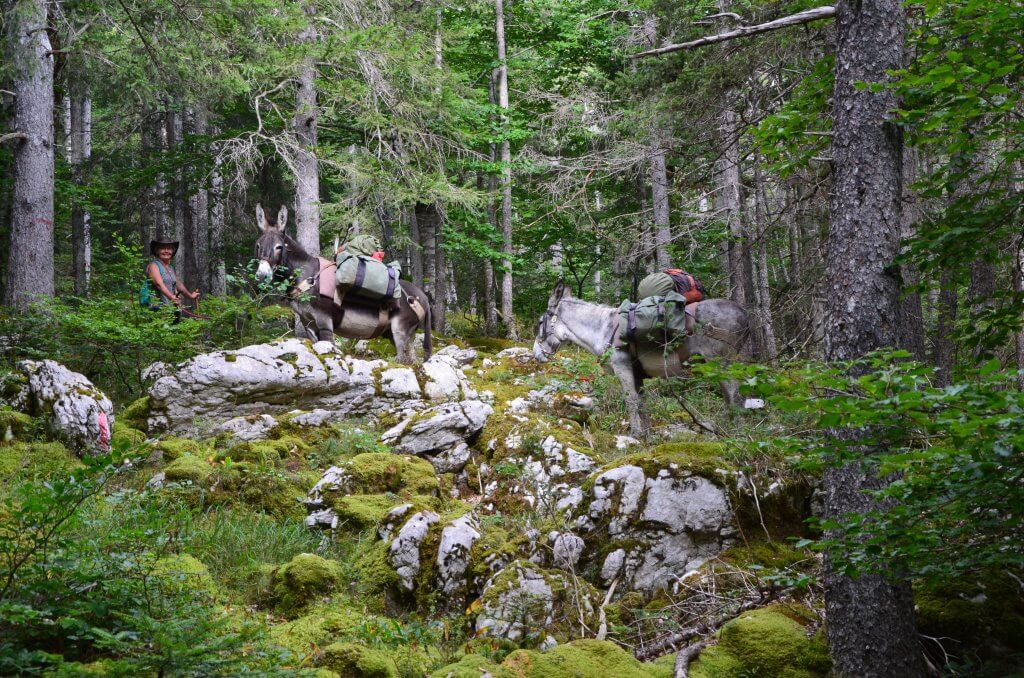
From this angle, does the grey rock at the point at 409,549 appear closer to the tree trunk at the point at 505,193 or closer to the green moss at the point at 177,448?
the green moss at the point at 177,448

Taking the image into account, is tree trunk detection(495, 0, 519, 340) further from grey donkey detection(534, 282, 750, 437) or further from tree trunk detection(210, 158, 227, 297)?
tree trunk detection(210, 158, 227, 297)

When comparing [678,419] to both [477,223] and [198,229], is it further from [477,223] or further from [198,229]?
[198,229]

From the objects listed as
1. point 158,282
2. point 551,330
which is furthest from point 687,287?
point 158,282

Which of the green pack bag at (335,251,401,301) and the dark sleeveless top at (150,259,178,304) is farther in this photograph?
the dark sleeveless top at (150,259,178,304)

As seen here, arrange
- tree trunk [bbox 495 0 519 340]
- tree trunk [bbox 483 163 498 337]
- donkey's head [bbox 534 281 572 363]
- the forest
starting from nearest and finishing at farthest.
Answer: the forest → donkey's head [bbox 534 281 572 363] → tree trunk [bbox 495 0 519 340] → tree trunk [bbox 483 163 498 337]

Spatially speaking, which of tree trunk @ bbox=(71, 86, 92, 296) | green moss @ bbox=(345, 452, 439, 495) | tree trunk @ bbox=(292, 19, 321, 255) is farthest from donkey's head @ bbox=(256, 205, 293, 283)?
tree trunk @ bbox=(71, 86, 92, 296)

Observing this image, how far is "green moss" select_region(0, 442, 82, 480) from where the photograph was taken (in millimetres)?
5738

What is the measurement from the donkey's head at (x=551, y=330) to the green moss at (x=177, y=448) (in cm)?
510

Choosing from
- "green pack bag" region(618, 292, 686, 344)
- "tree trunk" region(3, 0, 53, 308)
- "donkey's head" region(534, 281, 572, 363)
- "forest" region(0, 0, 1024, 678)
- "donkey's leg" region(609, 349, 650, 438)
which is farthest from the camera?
"tree trunk" region(3, 0, 53, 308)

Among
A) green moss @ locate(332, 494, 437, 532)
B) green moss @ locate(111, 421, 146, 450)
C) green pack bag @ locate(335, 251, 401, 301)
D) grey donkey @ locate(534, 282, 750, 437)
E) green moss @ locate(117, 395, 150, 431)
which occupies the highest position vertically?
green pack bag @ locate(335, 251, 401, 301)

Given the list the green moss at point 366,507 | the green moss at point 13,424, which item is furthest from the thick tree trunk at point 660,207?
the green moss at point 13,424

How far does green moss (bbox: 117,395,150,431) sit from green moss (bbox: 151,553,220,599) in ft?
13.4

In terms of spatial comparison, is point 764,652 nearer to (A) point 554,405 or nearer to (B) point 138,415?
(A) point 554,405

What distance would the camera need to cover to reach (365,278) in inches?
403
